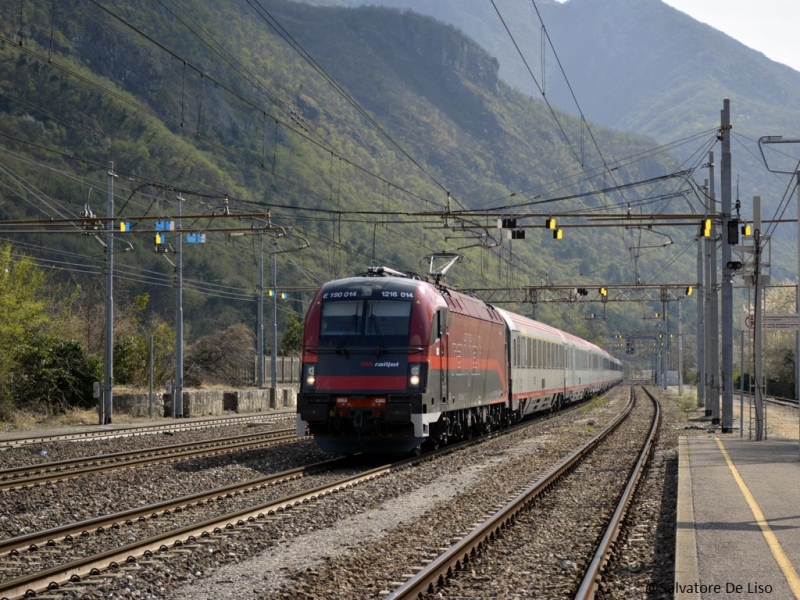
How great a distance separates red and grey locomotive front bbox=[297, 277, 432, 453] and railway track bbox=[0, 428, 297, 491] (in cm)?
357

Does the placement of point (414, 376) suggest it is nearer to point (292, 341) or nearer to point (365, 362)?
point (365, 362)

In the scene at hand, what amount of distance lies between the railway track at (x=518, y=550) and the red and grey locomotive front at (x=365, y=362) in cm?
327

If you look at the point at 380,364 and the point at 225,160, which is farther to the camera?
the point at 225,160

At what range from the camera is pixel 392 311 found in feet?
65.1

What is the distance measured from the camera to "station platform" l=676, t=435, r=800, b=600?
328 inches

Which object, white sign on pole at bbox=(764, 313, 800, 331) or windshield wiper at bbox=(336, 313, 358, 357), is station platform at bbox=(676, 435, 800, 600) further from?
windshield wiper at bbox=(336, 313, 358, 357)

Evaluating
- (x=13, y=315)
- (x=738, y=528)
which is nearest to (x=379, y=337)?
(x=738, y=528)

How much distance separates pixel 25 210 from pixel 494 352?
5636 cm

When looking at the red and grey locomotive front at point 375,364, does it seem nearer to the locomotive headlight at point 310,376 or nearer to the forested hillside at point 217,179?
the locomotive headlight at point 310,376

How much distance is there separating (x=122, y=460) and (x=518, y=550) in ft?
42.1

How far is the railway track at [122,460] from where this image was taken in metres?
17.2

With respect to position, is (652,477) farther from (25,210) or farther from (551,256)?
(551,256)

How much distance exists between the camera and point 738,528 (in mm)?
11148

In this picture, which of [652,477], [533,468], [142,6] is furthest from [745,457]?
[142,6]
